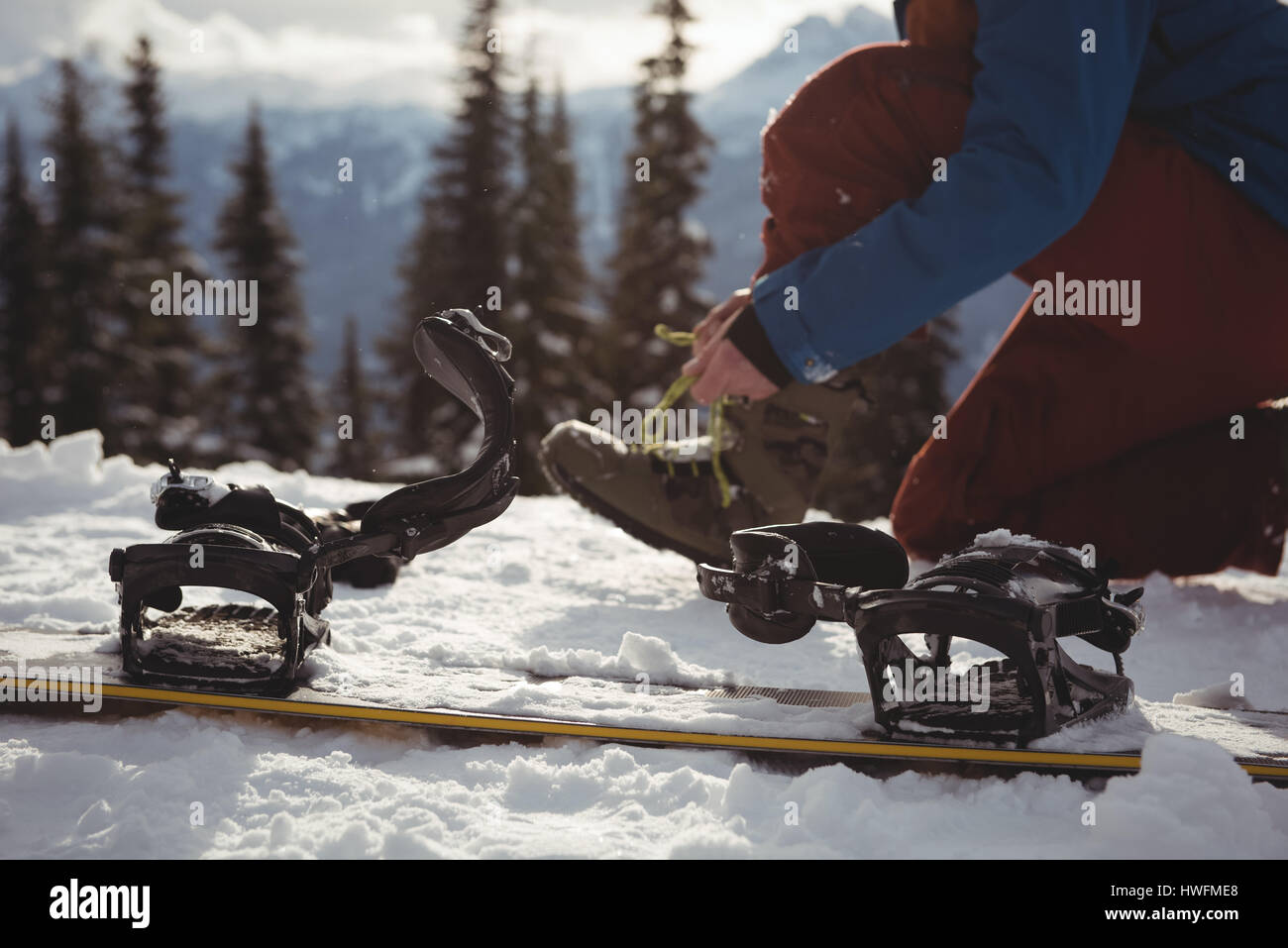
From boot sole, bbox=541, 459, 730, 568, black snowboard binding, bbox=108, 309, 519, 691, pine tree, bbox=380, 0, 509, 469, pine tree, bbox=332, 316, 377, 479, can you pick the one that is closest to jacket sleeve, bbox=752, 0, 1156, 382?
boot sole, bbox=541, 459, 730, 568

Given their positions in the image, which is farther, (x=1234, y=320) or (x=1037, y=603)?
(x=1234, y=320)

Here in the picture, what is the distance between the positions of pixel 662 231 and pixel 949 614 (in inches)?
652

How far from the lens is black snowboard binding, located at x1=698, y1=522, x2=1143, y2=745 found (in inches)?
51.0

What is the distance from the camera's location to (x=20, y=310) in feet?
60.0

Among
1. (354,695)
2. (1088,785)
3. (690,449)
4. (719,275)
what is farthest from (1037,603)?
(719,275)

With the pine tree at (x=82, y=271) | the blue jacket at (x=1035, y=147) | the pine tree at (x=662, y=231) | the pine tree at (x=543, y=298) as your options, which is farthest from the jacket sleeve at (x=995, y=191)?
the pine tree at (x=82, y=271)

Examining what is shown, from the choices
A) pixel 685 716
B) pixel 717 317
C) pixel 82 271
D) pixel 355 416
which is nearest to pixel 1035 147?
pixel 717 317

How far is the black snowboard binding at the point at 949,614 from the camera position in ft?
4.25

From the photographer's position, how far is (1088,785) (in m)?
1.28

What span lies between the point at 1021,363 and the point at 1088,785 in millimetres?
1515

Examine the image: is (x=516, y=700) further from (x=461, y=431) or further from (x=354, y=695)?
(x=461, y=431)

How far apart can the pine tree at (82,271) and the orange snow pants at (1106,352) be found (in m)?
17.1

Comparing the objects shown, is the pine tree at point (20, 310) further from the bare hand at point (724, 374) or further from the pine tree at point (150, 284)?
the bare hand at point (724, 374)

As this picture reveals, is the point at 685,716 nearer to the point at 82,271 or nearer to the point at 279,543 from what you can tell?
the point at 279,543
